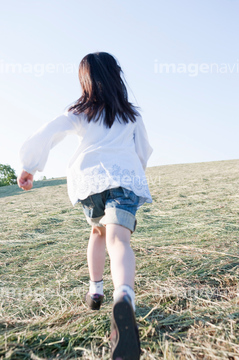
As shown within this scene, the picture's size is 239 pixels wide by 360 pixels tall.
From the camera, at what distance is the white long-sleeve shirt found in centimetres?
139

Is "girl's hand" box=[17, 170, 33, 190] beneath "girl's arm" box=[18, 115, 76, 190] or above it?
beneath

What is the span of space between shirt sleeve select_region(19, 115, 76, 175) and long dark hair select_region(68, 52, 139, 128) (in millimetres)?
88

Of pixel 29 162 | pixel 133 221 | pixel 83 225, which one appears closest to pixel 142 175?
pixel 133 221

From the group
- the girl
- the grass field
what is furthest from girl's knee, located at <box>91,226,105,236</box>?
the grass field

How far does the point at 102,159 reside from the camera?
55.7 inches

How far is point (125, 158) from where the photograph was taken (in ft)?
4.74

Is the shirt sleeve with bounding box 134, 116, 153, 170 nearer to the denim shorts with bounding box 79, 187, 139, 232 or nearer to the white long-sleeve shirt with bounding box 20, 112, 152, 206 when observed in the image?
the white long-sleeve shirt with bounding box 20, 112, 152, 206

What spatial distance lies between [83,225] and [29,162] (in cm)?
214

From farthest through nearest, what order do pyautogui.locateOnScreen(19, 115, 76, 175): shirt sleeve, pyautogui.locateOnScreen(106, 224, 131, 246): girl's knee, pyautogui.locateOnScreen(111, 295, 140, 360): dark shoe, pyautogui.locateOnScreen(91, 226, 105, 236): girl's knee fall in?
pyautogui.locateOnScreen(91, 226, 105, 236): girl's knee < pyautogui.locateOnScreen(19, 115, 76, 175): shirt sleeve < pyautogui.locateOnScreen(106, 224, 131, 246): girl's knee < pyautogui.locateOnScreen(111, 295, 140, 360): dark shoe

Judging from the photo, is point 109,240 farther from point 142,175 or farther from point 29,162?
point 29,162

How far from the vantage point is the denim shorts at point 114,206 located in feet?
4.32

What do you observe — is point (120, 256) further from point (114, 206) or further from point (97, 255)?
point (97, 255)

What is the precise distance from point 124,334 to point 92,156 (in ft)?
2.41

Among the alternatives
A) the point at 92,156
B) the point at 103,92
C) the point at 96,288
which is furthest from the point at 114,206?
the point at 103,92
